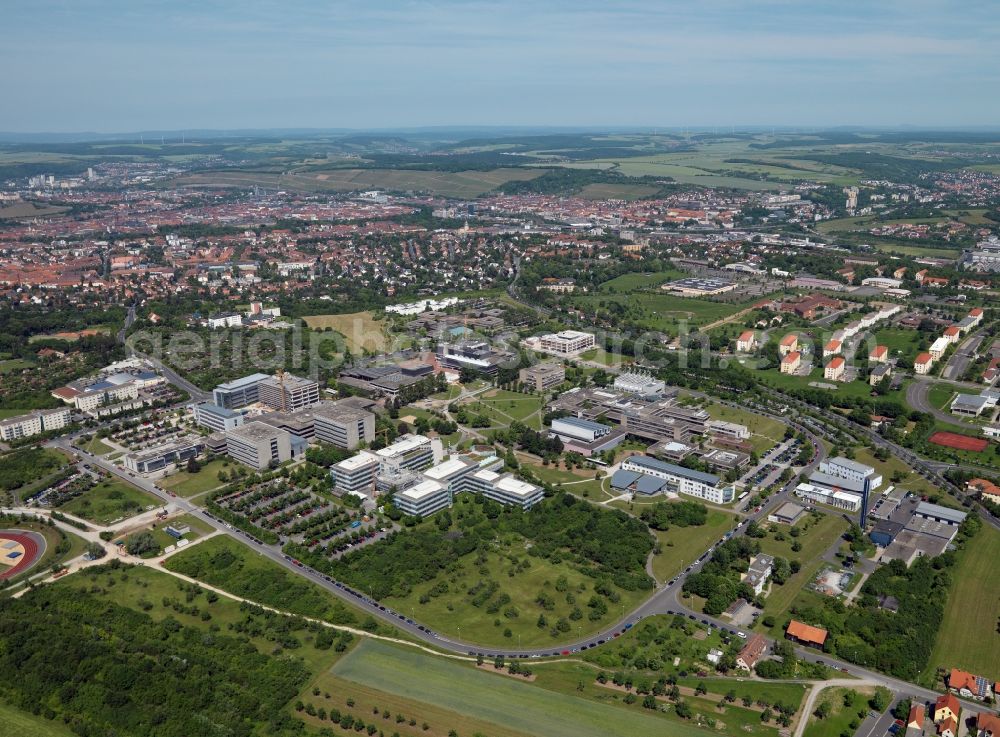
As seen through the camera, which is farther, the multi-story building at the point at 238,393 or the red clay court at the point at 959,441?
the multi-story building at the point at 238,393

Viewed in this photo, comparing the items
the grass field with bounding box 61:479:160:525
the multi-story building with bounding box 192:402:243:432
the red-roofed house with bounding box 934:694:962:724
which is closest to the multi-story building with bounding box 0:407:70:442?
the multi-story building with bounding box 192:402:243:432

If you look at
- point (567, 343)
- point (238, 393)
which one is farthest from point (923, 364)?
point (238, 393)

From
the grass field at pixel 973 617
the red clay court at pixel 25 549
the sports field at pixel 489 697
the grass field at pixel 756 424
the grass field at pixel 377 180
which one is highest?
the grass field at pixel 377 180

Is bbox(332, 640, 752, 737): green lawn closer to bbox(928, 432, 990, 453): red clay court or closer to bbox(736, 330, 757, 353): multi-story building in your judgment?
bbox(928, 432, 990, 453): red clay court

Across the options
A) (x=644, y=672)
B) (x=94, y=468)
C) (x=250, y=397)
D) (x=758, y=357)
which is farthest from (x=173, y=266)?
(x=644, y=672)

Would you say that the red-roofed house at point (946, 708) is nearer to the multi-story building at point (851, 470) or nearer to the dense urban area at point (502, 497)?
the dense urban area at point (502, 497)

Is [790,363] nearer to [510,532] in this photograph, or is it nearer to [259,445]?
[510,532]

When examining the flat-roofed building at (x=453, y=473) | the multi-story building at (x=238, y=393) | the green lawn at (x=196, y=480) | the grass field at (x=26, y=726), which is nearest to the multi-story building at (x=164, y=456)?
the green lawn at (x=196, y=480)
